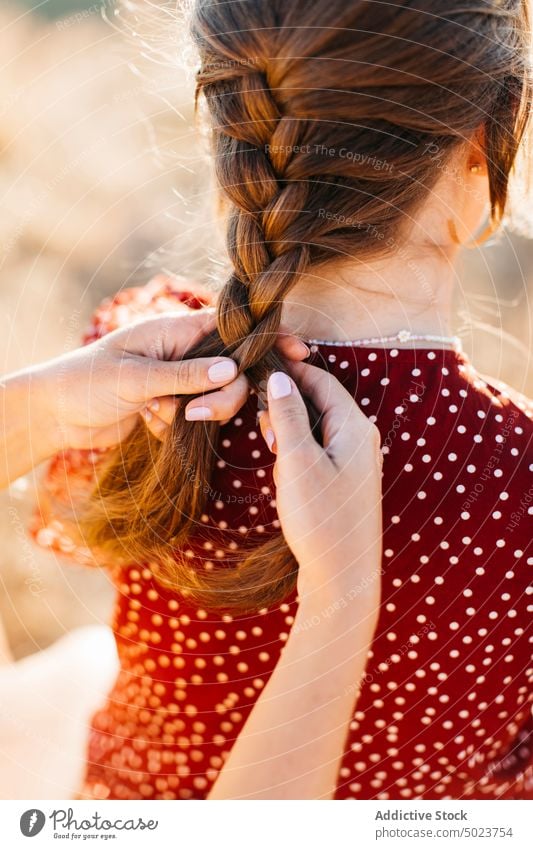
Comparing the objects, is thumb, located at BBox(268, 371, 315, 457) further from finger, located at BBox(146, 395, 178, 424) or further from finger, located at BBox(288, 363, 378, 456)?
finger, located at BBox(146, 395, 178, 424)

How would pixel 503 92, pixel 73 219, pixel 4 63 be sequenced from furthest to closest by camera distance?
pixel 73 219 → pixel 4 63 → pixel 503 92

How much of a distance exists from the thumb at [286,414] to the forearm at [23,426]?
1.09 ft

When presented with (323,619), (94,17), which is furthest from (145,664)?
(94,17)

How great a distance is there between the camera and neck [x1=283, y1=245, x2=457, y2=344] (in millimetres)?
847

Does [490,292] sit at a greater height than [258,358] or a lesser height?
greater

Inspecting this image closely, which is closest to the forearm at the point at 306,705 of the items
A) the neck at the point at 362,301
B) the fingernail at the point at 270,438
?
the fingernail at the point at 270,438

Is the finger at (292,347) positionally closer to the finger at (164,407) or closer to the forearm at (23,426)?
the finger at (164,407)

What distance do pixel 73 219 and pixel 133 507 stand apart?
205 cm

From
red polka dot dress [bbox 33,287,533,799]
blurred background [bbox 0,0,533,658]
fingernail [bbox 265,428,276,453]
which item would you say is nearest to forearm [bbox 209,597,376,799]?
red polka dot dress [bbox 33,287,533,799]

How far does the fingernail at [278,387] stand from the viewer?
30.7 inches

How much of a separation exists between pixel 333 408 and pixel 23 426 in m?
0.44

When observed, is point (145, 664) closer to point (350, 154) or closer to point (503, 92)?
point (350, 154)

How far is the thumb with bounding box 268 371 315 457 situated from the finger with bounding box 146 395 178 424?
0.14 m
